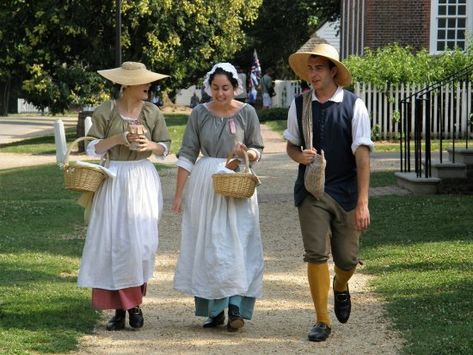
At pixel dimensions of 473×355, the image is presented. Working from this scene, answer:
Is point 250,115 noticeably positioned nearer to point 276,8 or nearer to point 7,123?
point 7,123

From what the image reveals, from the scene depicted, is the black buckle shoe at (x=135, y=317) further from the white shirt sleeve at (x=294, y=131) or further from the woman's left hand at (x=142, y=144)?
the white shirt sleeve at (x=294, y=131)

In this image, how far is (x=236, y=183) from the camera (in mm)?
8125

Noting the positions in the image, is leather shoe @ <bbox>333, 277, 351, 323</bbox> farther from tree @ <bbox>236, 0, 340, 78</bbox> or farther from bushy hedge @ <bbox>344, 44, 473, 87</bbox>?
tree @ <bbox>236, 0, 340, 78</bbox>

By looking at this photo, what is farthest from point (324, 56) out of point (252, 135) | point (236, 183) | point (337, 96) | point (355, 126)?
point (236, 183)

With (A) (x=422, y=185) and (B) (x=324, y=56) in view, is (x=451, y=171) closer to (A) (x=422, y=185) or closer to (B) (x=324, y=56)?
(A) (x=422, y=185)

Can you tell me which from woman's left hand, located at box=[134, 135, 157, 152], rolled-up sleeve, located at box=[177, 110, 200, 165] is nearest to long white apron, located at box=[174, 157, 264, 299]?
rolled-up sleeve, located at box=[177, 110, 200, 165]

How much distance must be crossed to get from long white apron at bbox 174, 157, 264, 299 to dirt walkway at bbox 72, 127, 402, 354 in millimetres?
337

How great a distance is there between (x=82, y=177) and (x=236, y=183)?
1070 mm

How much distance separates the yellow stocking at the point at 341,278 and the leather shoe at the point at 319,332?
1.25ft

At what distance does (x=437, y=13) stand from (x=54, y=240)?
2039 centimetres

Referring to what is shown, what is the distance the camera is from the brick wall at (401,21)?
3144cm

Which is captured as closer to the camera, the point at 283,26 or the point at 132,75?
the point at 132,75

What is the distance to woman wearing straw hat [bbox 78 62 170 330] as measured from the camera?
8.41 metres

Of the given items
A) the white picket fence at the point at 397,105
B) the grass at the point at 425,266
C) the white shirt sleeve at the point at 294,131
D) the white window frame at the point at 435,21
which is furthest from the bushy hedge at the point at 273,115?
the white shirt sleeve at the point at 294,131
